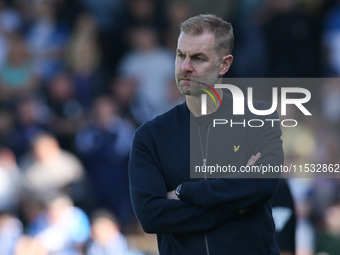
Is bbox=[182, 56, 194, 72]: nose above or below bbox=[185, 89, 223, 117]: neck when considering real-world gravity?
above

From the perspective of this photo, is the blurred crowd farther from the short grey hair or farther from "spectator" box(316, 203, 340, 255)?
the short grey hair

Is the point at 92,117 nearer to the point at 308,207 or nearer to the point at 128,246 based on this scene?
the point at 128,246

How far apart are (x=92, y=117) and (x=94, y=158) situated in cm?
61

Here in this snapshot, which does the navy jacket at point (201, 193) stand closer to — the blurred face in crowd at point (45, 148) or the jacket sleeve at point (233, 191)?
the jacket sleeve at point (233, 191)

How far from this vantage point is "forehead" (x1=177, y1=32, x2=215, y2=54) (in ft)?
8.45

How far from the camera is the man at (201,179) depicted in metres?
2.46

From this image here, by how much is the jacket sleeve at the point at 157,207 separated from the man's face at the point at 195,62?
35 centimetres

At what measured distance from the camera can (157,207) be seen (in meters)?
2.53

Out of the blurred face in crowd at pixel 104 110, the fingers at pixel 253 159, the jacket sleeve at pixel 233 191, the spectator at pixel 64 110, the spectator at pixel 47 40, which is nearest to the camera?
the jacket sleeve at pixel 233 191

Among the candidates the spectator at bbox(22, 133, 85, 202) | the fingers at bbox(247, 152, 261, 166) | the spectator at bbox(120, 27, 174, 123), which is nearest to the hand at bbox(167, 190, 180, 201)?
the fingers at bbox(247, 152, 261, 166)

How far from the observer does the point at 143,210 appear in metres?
2.56

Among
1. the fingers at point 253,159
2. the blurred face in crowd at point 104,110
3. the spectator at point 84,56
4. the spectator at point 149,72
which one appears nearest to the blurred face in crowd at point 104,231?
the blurred face in crowd at point 104,110

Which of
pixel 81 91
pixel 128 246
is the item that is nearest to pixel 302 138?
pixel 128 246

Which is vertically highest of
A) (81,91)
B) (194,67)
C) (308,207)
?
(194,67)
